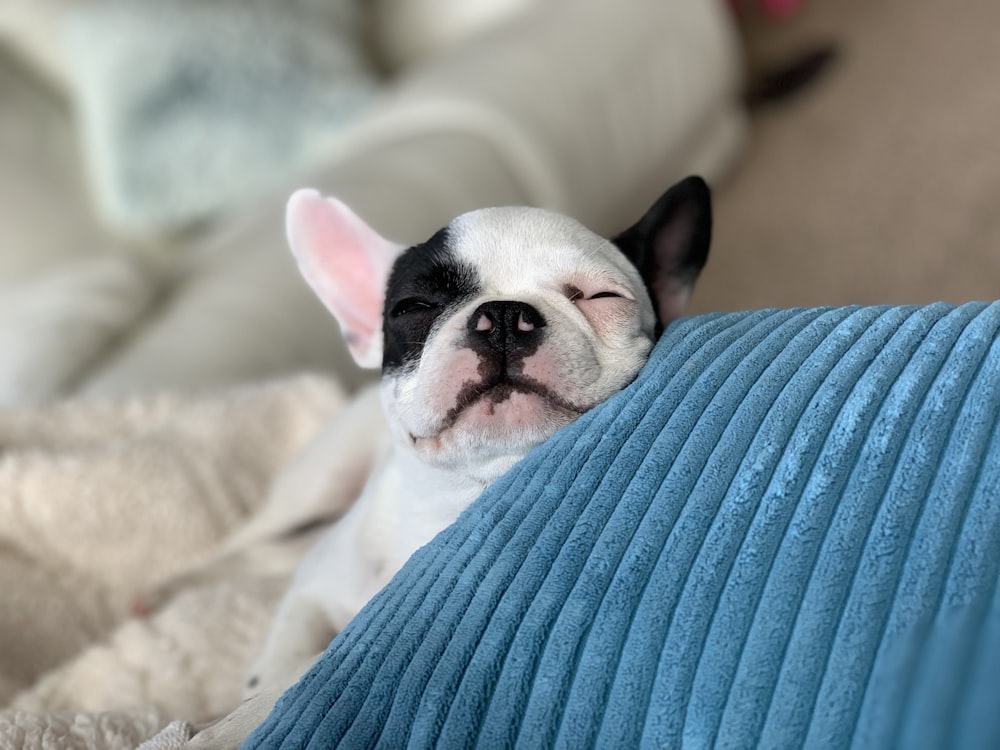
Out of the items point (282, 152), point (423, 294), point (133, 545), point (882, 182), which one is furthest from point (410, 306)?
point (282, 152)

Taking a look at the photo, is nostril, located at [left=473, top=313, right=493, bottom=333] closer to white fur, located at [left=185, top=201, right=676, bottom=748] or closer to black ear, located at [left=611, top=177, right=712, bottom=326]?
white fur, located at [left=185, top=201, right=676, bottom=748]

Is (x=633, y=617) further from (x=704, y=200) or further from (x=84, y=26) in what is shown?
(x=84, y=26)

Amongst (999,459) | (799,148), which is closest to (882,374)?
(999,459)

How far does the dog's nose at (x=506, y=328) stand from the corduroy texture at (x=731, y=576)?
0.07 m

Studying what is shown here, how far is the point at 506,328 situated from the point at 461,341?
0.03 meters

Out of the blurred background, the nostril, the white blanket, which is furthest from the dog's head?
the blurred background

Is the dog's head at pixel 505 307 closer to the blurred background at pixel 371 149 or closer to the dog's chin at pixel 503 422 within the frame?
the dog's chin at pixel 503 422

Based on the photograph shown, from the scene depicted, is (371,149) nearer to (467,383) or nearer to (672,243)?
(672,243)

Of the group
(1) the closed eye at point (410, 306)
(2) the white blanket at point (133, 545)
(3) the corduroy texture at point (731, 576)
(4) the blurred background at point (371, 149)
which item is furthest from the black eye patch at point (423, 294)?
(4) the blurred background at point (371, 149)

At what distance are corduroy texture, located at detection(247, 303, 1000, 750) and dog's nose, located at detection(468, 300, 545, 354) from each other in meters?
0.07

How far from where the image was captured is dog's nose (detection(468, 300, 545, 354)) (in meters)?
0.59

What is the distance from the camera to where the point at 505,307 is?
60cm

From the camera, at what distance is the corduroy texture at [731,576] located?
1.30 feet

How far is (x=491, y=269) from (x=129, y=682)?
56cm
